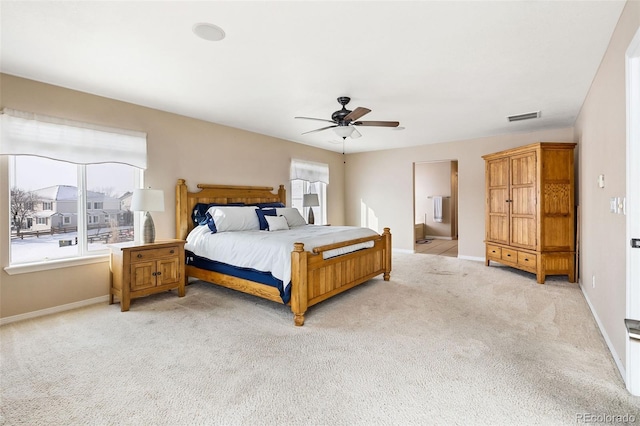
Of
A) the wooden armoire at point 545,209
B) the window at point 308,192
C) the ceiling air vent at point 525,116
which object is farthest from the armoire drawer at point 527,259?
the window at point 308,192

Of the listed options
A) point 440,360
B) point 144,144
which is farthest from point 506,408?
point 144,144

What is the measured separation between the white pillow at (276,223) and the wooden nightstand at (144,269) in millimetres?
1234

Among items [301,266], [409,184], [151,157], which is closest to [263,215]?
[151,157]

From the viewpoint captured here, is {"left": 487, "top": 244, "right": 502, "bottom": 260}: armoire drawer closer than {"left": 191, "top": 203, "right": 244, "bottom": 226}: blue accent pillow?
No

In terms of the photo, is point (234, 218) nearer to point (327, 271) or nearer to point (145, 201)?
point (145, 201)

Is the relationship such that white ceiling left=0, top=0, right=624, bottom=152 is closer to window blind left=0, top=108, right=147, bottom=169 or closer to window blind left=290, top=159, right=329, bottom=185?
window blind left=0, top=108, right=147, bottom=169

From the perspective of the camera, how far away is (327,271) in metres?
3.42

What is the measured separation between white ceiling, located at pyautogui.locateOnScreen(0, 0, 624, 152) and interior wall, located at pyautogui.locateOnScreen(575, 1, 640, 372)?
240 mm

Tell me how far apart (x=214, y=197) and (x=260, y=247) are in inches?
75.2

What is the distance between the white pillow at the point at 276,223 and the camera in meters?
4.54

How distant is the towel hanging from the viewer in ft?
31.4

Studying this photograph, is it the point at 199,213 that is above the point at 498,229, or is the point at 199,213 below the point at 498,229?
above

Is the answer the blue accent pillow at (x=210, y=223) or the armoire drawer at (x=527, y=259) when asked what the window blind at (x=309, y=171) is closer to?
the blue accent pillow at (x=210, y=223)

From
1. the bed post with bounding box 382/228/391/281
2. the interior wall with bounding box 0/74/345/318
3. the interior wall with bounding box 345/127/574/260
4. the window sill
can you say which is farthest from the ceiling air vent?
the window sill
